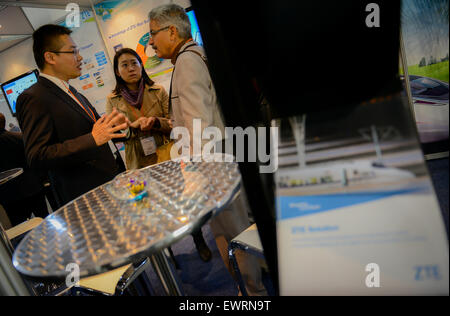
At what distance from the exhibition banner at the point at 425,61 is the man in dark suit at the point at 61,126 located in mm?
2883

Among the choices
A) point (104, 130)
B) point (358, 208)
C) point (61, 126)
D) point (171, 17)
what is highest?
point (171, 17)

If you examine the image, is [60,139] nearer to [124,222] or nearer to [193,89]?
[193,89]

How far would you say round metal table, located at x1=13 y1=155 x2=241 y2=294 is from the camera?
0.69 m

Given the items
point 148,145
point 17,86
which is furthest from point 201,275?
point 17,86

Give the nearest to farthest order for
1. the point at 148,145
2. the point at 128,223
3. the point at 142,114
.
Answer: the point at 128,223
the point at 148,145
the point at 142,114

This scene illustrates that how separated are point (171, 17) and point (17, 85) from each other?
4.52 m

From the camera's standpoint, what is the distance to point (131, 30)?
418 centimetres

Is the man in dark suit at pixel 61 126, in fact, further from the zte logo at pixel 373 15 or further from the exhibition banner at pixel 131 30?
the exhibition banner at pixel 131 30

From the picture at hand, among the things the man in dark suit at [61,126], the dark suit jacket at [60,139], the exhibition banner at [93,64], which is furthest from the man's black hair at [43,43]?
the exhibition banner at [93,64]

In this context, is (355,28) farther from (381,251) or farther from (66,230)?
(66,230)

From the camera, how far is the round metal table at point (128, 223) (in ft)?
2.25

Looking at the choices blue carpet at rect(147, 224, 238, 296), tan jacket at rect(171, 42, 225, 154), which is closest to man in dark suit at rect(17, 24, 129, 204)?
tan jacket at rect(171, 42, 225, 154)

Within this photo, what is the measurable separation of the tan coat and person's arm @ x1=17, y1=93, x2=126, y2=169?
0.87 meters

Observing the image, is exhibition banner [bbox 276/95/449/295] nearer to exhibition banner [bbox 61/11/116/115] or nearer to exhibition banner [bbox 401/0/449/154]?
exhibition banner [bbox 401/0/449/154]
